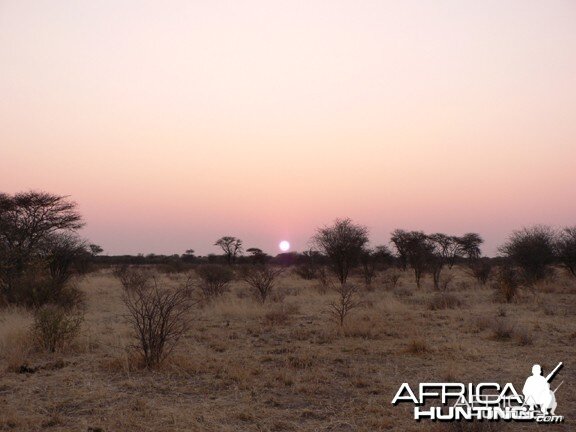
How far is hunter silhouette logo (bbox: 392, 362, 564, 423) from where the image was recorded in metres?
6.00

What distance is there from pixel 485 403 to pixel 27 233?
19.3m

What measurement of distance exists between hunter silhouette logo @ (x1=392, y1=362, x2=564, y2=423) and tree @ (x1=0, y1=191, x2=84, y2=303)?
1433 centimetres

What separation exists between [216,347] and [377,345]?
3.59 meters

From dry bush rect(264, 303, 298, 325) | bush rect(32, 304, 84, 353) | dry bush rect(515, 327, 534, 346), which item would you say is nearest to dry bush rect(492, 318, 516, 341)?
dry bush rect(515, 327, 534, 346)

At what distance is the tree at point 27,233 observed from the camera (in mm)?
18125

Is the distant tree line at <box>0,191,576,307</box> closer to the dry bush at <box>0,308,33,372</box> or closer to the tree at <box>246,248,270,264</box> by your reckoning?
the dry bush at <box>0,308,33,372</box>

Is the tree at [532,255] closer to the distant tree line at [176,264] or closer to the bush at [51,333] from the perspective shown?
the distant tree line at [176,264]

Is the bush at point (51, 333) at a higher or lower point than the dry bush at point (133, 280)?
lower

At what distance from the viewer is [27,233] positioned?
2034cm

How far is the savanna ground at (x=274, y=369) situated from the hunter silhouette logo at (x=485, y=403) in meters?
0.16

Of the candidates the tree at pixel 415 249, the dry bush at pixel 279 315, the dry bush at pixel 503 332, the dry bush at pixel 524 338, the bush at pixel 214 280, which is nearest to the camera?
the dry bush at pixel 524 338

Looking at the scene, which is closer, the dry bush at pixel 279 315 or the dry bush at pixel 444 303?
the dry bush at pixel 279 315

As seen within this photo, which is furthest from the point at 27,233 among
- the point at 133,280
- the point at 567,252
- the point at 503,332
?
the point at 567,252

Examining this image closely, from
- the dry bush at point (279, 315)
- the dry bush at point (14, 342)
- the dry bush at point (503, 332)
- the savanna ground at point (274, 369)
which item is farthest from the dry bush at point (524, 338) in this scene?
the dry bush at point (14, 342)
